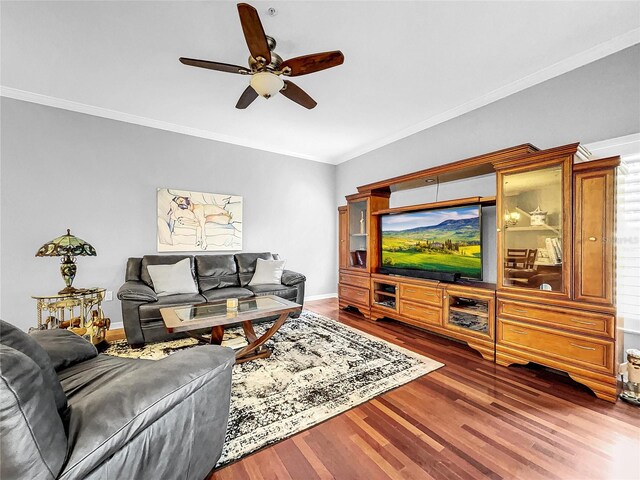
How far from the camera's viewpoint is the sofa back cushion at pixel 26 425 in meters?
0.68

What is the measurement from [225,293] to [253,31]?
280cm

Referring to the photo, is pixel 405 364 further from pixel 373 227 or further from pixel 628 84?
pixel 628 84

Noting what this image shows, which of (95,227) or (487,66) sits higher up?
(487,66)

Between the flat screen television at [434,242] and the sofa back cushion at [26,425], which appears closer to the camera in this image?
the sofa back cushion at [26,425]

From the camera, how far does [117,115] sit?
3.56 meters

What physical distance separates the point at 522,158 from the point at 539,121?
29.4 inches

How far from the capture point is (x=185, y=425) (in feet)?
3.73

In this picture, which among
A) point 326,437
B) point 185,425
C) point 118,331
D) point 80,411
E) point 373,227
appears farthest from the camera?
point 373,227

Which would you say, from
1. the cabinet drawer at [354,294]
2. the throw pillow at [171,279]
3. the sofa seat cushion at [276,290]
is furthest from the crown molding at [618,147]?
the throw pillow at [171,279]

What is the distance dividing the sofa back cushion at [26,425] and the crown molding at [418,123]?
3.84 m

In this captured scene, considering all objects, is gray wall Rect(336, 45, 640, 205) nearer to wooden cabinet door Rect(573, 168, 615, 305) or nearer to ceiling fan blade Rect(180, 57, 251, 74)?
wooden cabinet door Rect(573, 168, 615, 305)

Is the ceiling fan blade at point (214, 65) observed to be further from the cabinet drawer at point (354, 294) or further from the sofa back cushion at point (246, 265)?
the cabinet drawer at point (354, 294)

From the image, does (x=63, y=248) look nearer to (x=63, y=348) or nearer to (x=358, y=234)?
(x=63, y=348)

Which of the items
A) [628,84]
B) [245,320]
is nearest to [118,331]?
[245,320]
